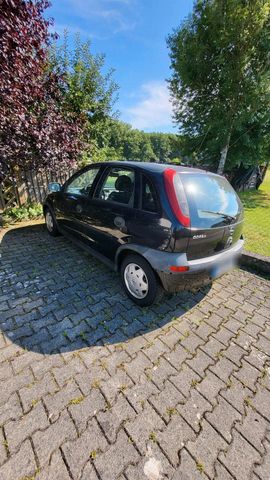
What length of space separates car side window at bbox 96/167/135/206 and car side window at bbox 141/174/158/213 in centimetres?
18

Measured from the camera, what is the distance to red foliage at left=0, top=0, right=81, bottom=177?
12.5 feet

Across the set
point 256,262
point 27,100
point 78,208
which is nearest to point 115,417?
point 78,208

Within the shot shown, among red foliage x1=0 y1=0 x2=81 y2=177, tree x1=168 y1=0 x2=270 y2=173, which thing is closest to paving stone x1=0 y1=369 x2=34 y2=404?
red foliage x1=0 y1=0 x2=81 y2=177

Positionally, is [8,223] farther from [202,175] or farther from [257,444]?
[257,444]

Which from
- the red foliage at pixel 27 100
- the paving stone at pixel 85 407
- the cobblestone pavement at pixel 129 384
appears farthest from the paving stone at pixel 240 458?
the red foliage at pixel 27 100

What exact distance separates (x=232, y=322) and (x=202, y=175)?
183 centimetres

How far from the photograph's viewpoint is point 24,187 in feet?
19.7

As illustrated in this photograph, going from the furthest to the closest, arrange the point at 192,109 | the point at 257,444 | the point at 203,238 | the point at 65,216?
the point at 192,109 < the point at 65,216 < the point at 203,238 < the point at 257,444

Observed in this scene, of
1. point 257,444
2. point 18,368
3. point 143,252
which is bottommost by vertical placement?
point 257,444

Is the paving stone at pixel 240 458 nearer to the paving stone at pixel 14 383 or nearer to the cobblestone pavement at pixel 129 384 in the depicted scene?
the cobblestone pavement at pixel 129 384

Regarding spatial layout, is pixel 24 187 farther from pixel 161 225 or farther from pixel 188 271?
pixel 188 271

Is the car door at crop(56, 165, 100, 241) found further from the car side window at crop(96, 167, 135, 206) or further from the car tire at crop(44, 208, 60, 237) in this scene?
the car tire at crop(44, 208, 60, 237)

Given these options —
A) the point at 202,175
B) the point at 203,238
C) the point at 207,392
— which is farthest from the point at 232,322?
the point at 202,175

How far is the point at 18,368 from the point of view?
1849 millimetres
